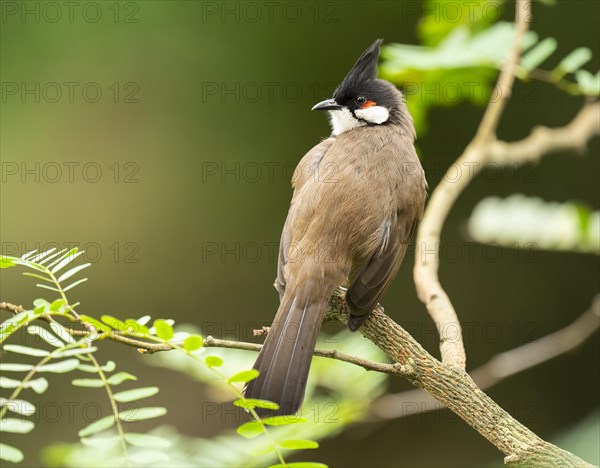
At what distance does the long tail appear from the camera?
6.77 ft

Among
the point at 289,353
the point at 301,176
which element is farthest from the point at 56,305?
the point at 301,176

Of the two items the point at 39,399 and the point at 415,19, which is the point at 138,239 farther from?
the point at 415,19

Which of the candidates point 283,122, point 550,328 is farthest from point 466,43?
point 550,328

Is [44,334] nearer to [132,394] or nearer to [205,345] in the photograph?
[132,394]

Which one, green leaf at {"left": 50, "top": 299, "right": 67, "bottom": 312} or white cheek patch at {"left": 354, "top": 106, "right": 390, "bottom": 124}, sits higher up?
white cheek patch at {"left": 354, "top": 106, "right": 390, "bottom": 124}

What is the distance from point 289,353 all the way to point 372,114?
1.43m

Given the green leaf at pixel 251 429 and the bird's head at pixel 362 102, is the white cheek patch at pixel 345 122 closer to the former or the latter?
the bird's head at pixel 362 102

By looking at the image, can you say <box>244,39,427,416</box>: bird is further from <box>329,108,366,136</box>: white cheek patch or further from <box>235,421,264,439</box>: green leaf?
<box>235,421,264,439</box>: green leaf

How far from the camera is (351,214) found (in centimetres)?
285

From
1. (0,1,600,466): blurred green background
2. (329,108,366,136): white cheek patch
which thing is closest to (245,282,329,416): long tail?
(329,108,366,136): white cheek patch

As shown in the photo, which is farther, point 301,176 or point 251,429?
point 301,176

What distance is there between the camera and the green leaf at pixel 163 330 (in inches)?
58.2

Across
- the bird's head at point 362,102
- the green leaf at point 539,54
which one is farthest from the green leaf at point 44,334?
the green leaf at point 539,54

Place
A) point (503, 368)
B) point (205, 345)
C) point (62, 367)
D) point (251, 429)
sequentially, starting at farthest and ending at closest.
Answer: point (503, 368) < point (205, 345) < point (251, 429) < point (62, 367)
